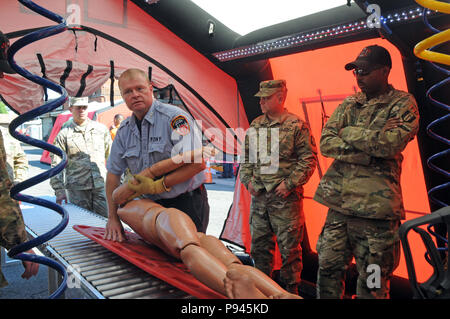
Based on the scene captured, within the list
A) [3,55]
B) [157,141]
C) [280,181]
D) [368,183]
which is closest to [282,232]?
[280,181]

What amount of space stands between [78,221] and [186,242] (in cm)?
191

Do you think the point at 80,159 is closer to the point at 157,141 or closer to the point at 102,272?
the point at 157,141

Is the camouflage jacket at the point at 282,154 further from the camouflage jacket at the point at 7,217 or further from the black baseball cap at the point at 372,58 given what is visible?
the camouflage jacket at the point at 7,217

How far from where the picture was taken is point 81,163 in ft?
13.9

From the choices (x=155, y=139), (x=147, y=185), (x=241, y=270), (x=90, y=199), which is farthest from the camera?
(x=90, y=199)

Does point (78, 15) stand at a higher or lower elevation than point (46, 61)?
higher

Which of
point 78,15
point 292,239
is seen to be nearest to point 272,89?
point 292,239

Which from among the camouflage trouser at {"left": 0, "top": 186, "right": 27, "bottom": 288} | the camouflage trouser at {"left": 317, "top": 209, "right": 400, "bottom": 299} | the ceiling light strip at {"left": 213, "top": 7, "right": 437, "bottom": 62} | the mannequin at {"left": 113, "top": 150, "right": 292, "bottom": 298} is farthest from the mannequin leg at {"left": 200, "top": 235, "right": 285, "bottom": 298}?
the ceiling light strip at {"left": 213, "top": 7, "right": 437, "bottom": 62}

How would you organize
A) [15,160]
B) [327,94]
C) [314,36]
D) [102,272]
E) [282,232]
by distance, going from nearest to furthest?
[102,272], [314,36], [282,232], [327,94], [15,160]

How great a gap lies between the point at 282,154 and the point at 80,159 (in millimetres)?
2738

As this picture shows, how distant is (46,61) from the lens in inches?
143

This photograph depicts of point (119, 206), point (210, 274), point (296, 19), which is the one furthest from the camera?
point (296, 19)
